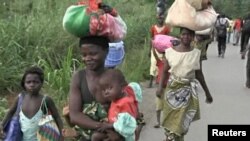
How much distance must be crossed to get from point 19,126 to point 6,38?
4.91 m

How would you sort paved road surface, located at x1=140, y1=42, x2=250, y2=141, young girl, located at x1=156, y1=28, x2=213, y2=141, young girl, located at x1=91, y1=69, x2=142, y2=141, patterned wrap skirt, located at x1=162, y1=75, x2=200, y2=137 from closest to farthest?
young girl, located at x1=91, y1=69, x2=142, y2=141
young girl, located at x1=156, y1=28, x2=213, y2=141
patterned wrap skirt, located at x1=162, y1=75, x2=200, y2=137
paved road surface, located at x1=140, y1=42, x2=250, y2=141

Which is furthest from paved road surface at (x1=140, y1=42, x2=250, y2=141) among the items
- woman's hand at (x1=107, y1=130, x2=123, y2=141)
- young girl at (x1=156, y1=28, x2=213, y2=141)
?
woman's hand at (x1=107, y1=130, x2=123, y2=141)

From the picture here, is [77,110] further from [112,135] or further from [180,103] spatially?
[180,103]

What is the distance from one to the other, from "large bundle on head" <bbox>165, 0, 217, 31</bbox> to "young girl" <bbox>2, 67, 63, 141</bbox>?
1.82m

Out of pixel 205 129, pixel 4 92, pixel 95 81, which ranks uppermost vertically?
pixel 95 81

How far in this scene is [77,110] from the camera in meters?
3.49

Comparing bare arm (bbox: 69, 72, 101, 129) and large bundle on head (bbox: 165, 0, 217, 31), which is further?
large bundle on head (bbox: 165, 0, 217, 31)

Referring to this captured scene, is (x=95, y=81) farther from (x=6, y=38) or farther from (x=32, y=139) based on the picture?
(x=6, y=38)

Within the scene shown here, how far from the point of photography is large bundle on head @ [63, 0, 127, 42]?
352cm

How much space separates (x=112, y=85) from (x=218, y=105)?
22.2 feet

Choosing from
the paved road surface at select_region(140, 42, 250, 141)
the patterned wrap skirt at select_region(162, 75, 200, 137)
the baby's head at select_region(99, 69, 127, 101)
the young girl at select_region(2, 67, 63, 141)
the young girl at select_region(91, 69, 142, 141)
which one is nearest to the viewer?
the young girl at select_region(91, 69, 142, 141)

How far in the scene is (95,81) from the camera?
11.6 feet

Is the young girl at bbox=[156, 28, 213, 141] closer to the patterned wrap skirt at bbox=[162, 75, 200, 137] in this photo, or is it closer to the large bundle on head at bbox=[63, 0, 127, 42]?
the patterned wrap skirt at bbox=[162, 75, 200, 137]

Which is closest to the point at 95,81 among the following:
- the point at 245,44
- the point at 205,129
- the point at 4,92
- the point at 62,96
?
the point at 62,96
